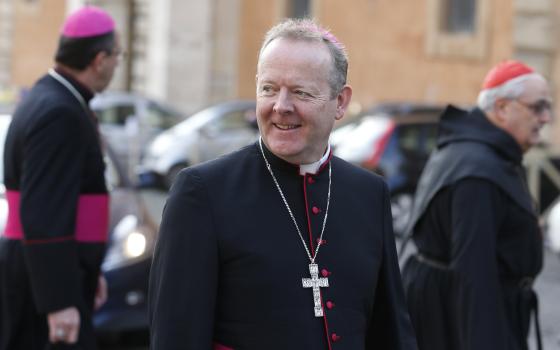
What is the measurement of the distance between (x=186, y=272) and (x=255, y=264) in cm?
18

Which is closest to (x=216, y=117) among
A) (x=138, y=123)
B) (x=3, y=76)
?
(x=138, y=123)

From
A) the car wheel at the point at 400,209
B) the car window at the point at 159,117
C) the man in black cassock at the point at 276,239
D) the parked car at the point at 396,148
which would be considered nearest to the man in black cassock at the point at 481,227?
the man in black cassock at the point at 276,239

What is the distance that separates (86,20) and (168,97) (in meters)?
21.7

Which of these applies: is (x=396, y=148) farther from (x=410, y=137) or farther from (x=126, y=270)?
(x=126, y=270)

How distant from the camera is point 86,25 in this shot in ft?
15.9

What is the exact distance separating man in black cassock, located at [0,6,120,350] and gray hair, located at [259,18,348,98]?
166 cm

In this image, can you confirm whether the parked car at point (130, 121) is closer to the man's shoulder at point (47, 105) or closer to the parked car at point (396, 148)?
the parked car at point (396, 148)

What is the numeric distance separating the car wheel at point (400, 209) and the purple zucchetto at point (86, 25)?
910 centimetres

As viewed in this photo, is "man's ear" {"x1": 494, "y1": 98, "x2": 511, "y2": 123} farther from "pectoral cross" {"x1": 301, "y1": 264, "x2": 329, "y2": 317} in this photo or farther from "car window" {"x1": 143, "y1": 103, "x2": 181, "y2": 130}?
"car window" {"x1": 143, "y1": 103, "x2": 181, "y2": 130}

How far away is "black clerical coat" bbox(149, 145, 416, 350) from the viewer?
9.65 ft

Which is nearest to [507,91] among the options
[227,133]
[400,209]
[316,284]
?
[316,284]

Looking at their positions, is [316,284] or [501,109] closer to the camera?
[316,284]

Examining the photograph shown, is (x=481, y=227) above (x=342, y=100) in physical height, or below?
below

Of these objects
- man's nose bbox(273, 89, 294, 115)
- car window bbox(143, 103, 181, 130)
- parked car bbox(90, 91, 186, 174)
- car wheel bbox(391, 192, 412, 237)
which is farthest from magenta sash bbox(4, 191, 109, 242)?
car window bbox(143, 103, 181, 130)
